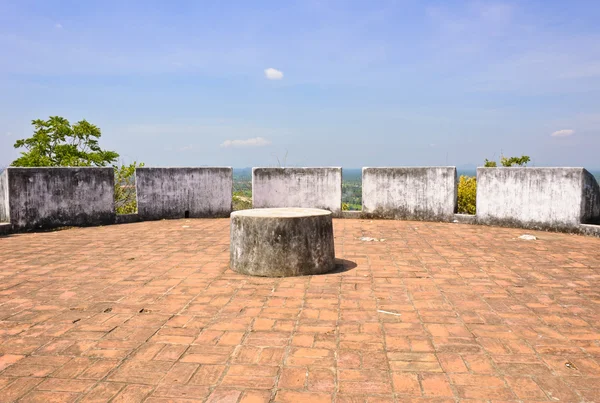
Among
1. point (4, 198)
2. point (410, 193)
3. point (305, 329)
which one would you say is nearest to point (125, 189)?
point (4, 198)

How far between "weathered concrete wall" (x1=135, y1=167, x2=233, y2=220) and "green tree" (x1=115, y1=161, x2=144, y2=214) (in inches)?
49.6

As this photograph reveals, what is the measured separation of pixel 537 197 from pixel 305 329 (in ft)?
22.8

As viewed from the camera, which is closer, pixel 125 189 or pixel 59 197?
pixel 59 197

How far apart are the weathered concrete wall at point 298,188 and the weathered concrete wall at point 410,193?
70 centimetres

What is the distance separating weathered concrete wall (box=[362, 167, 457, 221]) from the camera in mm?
10008

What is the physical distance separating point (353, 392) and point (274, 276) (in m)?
2.70

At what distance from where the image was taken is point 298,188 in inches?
436

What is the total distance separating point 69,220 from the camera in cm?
973

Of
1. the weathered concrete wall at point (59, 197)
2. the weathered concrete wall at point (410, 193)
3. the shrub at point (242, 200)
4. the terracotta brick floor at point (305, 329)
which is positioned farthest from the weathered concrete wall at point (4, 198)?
the weathered concrete wall at point (410, 193)

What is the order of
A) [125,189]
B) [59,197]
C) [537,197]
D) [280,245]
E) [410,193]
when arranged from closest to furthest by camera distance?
[280,245], [537,197], [59,197], [410,193], [125,189]

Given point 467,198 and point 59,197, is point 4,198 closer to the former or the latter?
point 59,197

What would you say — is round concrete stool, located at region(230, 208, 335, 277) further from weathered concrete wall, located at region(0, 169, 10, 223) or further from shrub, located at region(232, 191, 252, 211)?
shrub, located at region(232, 191, 252, 211)

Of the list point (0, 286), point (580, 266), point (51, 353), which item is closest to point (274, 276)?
point (51, 353)

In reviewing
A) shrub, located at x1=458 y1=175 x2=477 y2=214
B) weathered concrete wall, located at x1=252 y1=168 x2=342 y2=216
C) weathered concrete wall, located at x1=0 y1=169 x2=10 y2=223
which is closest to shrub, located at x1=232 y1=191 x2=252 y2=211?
weathered concrete wall, located at x1=252 y1=168 x2=342 y2=216
